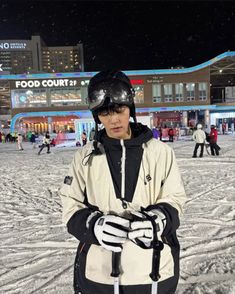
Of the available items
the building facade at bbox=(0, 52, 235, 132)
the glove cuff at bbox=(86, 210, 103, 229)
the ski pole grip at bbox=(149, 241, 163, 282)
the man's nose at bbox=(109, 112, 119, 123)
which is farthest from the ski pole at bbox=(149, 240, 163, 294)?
the building facade at bbox=(0, 52, 235, 132)

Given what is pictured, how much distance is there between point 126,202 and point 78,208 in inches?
9.7

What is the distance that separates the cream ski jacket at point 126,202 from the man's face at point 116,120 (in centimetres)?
8

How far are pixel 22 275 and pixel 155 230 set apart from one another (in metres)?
2.48

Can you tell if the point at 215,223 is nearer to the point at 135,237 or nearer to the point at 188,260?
Answer: the point at 188,260

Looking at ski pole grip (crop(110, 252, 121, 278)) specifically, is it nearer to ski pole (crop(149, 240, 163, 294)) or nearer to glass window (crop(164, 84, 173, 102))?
ski pole (crop(149, 240, 163, 294))

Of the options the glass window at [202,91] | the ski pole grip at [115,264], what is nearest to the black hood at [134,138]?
the ski pole grip at [115,264]

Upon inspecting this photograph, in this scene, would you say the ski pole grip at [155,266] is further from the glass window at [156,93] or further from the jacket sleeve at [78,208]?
the glass window at [156,93]

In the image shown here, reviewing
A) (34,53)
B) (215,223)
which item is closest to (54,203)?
(215,223)

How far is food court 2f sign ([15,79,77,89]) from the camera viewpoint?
38062mm

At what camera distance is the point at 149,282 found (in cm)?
133

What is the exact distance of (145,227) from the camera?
3.88ft

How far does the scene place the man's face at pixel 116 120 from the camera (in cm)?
139

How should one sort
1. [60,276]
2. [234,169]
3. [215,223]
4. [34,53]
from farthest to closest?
[34,53] < [234,169] < [215,223] < [60,276]

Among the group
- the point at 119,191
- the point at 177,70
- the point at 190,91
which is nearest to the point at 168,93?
the point at 190,91
